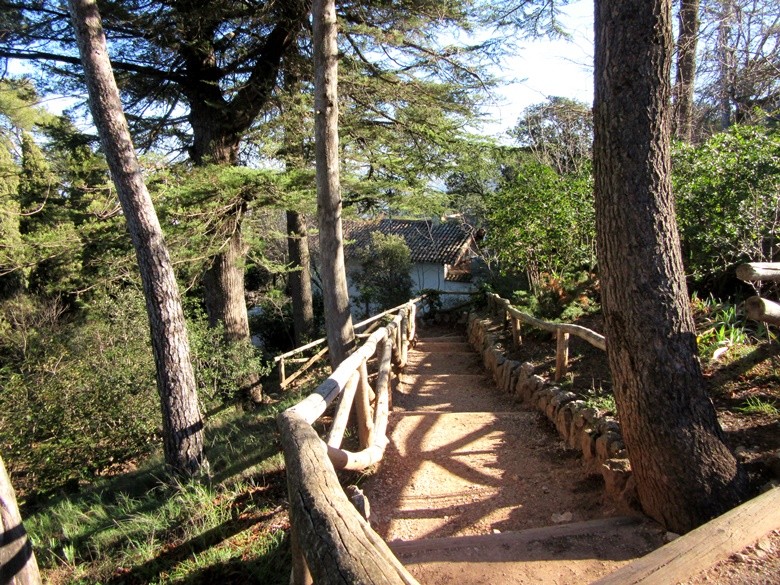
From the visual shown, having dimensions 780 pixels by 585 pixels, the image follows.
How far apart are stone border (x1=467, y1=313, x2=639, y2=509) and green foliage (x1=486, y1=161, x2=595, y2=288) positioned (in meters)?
2.42

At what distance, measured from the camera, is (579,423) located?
4305mm

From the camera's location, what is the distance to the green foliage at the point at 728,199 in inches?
213

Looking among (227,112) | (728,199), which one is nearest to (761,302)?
(728,199)

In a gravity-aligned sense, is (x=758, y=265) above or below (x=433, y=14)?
below

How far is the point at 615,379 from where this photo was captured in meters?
2.98

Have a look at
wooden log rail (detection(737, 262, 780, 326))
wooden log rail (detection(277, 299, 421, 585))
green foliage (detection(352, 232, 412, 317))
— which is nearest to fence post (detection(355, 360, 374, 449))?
wooden log rail (detection(277, 299, 421, 585))

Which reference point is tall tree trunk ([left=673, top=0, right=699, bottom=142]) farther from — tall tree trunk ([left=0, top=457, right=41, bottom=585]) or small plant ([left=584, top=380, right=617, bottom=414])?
tall tree trunk ([left=0, top=457, right=41, bottom=585])

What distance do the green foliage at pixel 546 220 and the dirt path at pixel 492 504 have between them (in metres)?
3.31

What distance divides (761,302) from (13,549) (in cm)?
530

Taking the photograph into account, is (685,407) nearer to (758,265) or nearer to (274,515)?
(758,265)

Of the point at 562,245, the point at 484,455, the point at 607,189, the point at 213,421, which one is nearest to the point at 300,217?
the point at 213,421

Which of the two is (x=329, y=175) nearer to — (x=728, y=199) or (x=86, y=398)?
(x=728, y=199)

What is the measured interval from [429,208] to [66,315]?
1237 centimetres

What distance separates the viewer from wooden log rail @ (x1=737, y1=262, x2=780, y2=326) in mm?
3041
